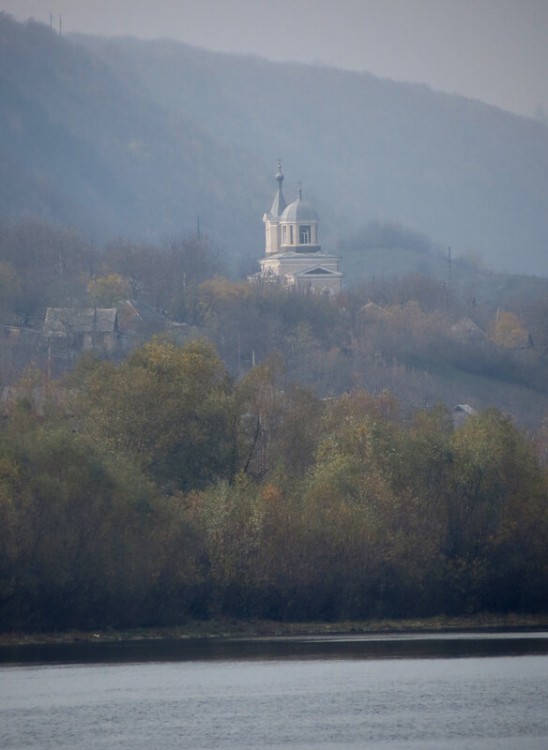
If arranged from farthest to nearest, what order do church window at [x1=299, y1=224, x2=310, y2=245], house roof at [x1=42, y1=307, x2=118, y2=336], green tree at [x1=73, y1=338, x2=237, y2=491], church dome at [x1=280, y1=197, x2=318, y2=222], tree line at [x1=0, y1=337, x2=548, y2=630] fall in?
church window at [x1=299, y1=224, x2=310, y2=245] → church dome at [x1=280, y1=197, x2=318, y2=222] → house roof at [x1=42, y1=307, x2=118, y2=336] → green tree at [x1=73, y1=338, x2=237, y2=491] → tree line at [x1=0, y1=337, x2=548, y2=630]

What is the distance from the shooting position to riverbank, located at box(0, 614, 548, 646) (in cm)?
4825

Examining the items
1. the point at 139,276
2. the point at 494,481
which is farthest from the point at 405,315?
the point at 494,481

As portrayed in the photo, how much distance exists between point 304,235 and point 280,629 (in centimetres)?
11908

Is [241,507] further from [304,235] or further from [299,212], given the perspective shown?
[304,235]

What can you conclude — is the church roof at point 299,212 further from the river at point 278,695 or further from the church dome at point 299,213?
the river at point 278,695

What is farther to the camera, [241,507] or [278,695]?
[241,507]

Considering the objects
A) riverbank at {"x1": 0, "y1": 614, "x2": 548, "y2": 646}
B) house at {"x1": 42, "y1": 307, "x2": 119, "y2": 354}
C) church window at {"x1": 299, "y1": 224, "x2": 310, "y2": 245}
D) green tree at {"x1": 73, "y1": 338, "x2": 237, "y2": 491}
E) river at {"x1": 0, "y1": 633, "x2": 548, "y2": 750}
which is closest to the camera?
river at {"x1": 0, "y1": 633, "x2": 548, "y2": 750}

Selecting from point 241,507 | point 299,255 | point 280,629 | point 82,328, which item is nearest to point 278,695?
point 280,629

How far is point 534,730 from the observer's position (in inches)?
1358

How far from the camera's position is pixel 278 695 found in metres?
39.0

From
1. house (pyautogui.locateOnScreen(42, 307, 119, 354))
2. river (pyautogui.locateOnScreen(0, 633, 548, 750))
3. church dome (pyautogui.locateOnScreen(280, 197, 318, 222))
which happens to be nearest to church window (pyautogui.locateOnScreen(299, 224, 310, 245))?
church dome (pyautogui.locateOnScreen(280, 197, 318, 222))

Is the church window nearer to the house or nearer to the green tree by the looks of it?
the house

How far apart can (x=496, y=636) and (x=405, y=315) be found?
97841mm

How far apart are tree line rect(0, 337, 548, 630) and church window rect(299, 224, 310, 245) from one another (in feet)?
346
